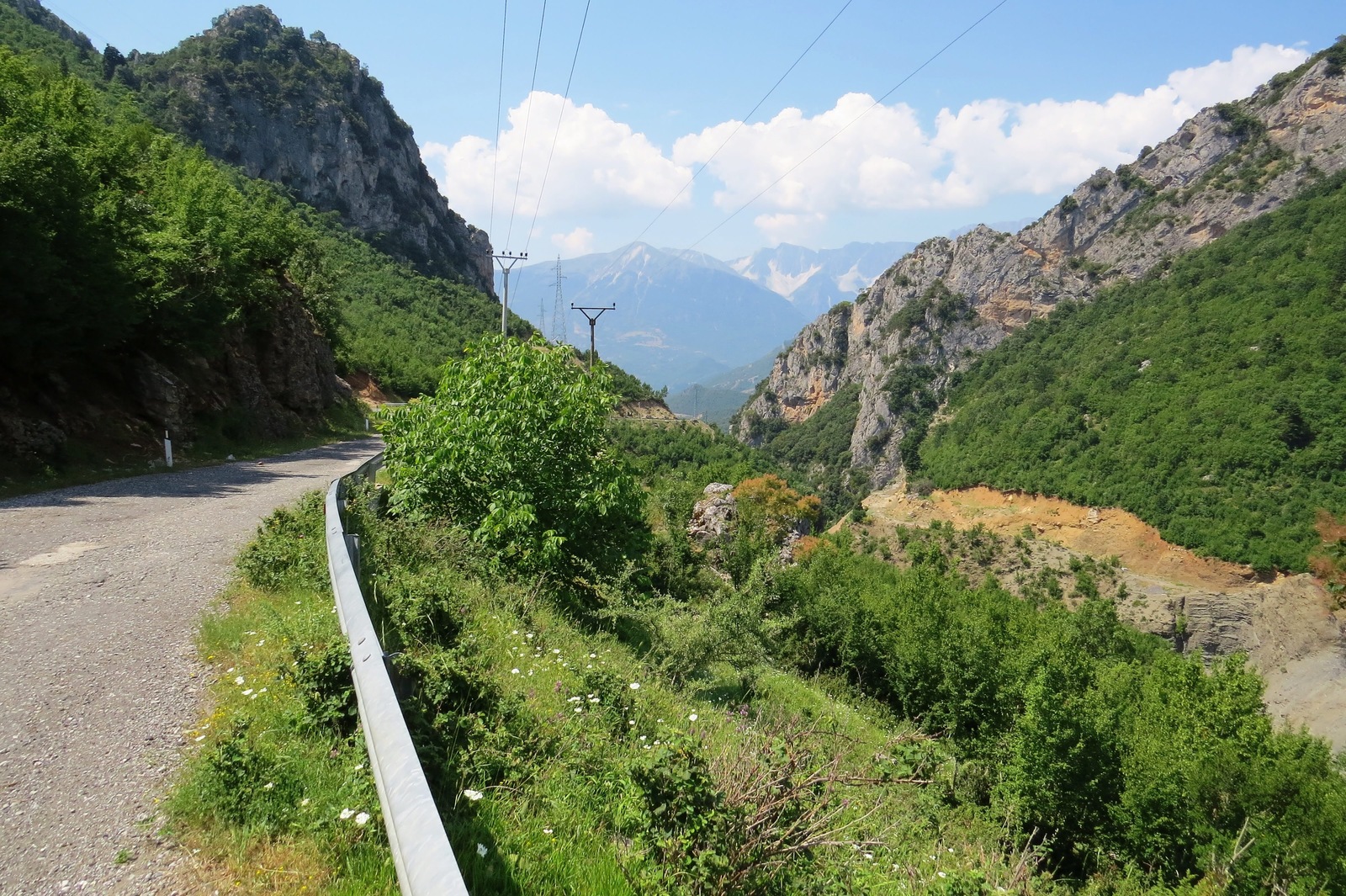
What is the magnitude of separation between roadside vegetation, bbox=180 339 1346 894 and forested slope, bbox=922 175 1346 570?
3632 centimetres

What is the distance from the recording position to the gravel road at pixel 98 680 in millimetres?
2768

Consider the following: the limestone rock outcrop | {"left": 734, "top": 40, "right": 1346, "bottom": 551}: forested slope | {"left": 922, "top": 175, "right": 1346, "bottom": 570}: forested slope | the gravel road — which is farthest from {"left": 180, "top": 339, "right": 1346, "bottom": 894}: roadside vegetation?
{"left": 734, "top": 40, "right": 1346, "bottom": 551}: forested slope

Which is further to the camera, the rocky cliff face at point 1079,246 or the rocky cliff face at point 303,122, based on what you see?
the rocky cliff face at point 1079,246

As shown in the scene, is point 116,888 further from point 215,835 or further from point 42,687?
point 42,687

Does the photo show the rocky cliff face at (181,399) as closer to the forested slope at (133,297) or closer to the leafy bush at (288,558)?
the forested slope at (133,297)

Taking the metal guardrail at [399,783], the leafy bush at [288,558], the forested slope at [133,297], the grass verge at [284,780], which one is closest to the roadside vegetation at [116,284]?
the forested slope at [133,297]

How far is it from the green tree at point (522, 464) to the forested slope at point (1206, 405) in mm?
57071

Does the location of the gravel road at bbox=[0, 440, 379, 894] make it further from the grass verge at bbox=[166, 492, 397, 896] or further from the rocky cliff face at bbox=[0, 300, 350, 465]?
the rocky cliff face at bbox=[0, 300, 350, 465]

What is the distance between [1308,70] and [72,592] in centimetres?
12559

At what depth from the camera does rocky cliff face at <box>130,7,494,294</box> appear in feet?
247

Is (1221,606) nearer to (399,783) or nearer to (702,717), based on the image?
(702,717)

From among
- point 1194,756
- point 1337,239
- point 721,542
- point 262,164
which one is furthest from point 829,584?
point 262,164

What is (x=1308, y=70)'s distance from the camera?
283ft

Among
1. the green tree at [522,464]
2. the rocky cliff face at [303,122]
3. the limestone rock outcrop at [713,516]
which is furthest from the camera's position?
the rocky cliff face at [303,122]
